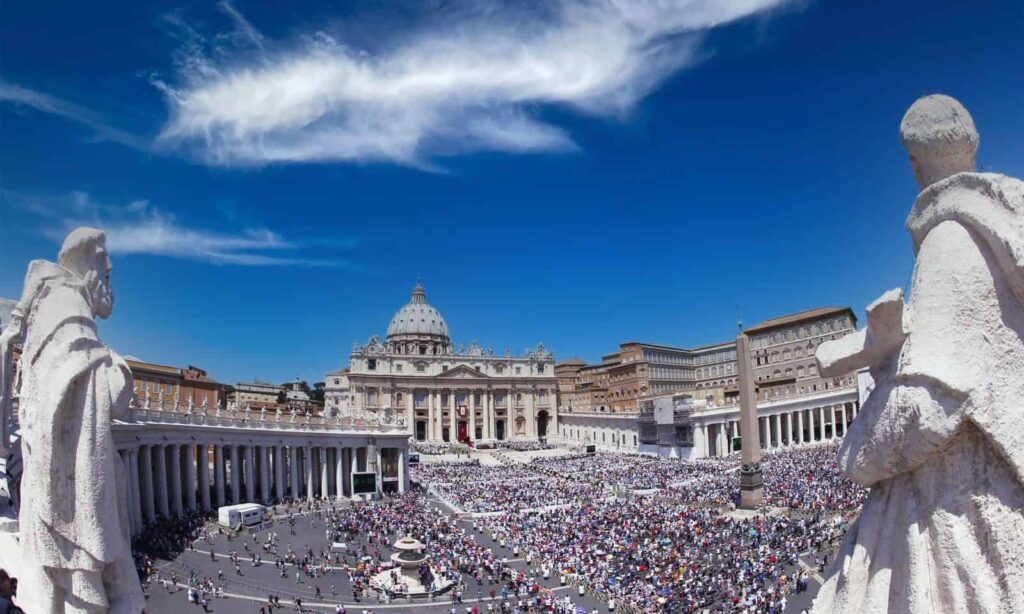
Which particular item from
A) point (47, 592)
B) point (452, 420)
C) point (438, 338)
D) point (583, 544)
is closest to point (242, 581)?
point (583, 544)

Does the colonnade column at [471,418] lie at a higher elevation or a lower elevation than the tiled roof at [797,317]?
lower

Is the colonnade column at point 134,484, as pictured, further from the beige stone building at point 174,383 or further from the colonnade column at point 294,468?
the beige stone building at point 174,383

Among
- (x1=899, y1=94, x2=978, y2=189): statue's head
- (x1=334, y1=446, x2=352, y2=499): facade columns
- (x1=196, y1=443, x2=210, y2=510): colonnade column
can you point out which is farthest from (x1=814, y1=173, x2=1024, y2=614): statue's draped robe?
(x1=334, y1=446, x2=352, y2=499): facade columns

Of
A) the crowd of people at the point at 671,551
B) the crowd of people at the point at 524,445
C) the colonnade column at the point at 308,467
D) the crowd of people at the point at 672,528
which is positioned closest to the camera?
the crowd of people at the point at 671,551

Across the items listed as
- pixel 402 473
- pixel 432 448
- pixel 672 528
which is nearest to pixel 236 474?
pixel 402 473

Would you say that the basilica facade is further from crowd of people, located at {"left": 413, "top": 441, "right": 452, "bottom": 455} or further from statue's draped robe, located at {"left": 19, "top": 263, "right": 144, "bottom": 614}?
statue's draped robe, located at {"left": 19, "top": 263, "right": 144, "bottom": 614}

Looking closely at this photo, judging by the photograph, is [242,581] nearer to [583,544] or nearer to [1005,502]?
[583,544]

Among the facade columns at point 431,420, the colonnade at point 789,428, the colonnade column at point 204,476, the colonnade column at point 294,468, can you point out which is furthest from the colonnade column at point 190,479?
the facade columns at point 431,420
